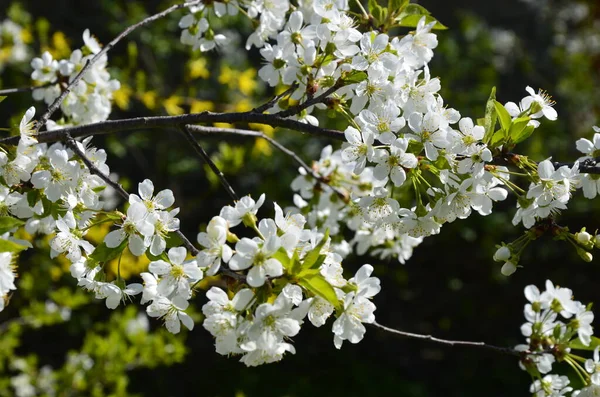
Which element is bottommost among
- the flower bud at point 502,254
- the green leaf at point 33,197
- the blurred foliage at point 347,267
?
the blurred foliage at point 347,267

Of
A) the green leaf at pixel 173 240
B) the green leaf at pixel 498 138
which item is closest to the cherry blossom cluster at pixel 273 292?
the green leaf at pixel 173 240

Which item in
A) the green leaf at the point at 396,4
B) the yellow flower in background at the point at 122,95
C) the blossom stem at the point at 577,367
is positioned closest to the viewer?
the blossom stem at the point at 577,367

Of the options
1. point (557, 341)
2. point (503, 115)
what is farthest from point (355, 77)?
point (557, 341)

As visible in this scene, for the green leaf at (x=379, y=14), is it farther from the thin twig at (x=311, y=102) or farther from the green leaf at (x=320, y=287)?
the green leaf at (x=320, y=287)

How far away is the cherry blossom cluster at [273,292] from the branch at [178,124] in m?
0.21

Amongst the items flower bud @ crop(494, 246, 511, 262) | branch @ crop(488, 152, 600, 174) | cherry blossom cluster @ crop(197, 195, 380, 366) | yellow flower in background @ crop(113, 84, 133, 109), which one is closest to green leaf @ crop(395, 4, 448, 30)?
branch @ crop(488, 152, 600, 174)

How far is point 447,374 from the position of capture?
4.11 metres

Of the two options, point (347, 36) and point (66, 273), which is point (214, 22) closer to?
point (66, 273)

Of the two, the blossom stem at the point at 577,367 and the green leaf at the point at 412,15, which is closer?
the blossom stem at the point at 577,367

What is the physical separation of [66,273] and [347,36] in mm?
2479

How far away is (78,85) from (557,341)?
4.12 ft

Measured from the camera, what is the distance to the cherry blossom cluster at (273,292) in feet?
2.93

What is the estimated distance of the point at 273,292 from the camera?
93 cm

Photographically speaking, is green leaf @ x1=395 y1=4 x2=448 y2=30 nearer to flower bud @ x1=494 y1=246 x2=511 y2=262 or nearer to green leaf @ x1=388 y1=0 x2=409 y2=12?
green leaf @ x1=388 y1=0 x2=409 y2=12
